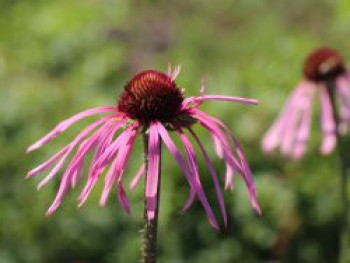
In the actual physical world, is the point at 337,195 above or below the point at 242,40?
below

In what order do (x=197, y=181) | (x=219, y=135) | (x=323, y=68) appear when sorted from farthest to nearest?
(x=323, y=68), (x=219, y=135), (x=197, y=181)

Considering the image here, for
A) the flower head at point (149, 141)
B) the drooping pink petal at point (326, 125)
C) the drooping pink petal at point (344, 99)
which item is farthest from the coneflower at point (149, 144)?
the drooping pink petal at point (344, 99)

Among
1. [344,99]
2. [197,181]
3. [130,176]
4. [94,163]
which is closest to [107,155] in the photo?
[94,163]

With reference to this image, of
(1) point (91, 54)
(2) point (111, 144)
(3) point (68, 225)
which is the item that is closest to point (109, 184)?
(2) point (111, 144)

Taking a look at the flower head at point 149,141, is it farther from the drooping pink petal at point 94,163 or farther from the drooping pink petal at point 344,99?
the drooping pink petal at point 344,99

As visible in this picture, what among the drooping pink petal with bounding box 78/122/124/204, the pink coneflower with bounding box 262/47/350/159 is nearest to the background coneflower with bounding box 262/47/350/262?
the pink coneflower with bounding box 262/47/350/159

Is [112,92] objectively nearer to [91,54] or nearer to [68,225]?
[91,54]

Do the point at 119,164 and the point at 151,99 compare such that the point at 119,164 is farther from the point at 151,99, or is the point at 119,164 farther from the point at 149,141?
the point at 151,99

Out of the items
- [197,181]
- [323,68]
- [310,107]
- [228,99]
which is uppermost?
[323,68]
